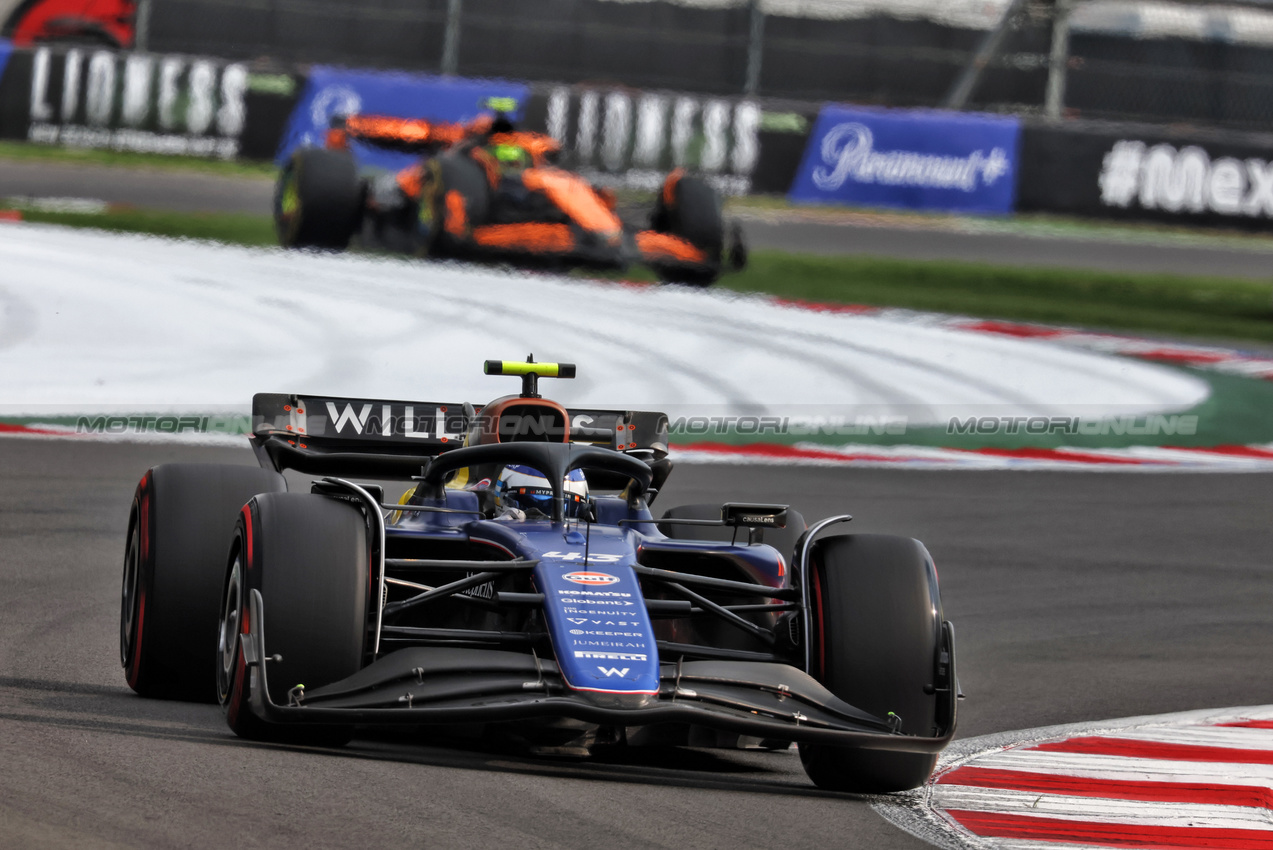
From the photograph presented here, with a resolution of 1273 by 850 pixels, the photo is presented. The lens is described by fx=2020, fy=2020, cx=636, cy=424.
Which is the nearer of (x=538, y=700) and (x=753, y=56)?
(x=538, y=700)

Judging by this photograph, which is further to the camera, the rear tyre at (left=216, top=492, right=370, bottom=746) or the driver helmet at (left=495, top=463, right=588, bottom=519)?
the driver helmet at (left=495, top=463, right=588, bottom=519)

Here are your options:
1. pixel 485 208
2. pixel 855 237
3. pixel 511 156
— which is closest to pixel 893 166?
pixel 855 237

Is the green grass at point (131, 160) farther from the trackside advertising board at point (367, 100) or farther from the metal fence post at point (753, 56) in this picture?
the metal fence post at point (753, 56)

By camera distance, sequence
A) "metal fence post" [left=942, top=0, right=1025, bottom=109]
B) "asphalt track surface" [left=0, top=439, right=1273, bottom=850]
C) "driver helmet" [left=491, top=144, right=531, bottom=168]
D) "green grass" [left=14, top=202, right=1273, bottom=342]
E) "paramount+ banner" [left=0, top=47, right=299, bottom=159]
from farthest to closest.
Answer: "metal fence post" [left=942, top=0, right=1025, bottom=109], "paramount+ banner" [left=0, top=47, right=299, bottom=159], "green grass" [left=14, top=202, right=1273, bottom=342], "driver helmet" [left=491, top=144, right=531, bottom=168], "asphalt track surface" [left=0, top=439, right=1273, bottom=850]

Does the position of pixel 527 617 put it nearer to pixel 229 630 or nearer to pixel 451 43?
pixel 229 630

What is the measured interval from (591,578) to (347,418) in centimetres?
239

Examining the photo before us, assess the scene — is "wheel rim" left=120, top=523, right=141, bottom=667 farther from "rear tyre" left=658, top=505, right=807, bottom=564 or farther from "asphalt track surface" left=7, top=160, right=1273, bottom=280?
"asphalt track surface" left=7, top=160, right=1273, bottom=280

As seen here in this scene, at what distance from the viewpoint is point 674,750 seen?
21.2 ft

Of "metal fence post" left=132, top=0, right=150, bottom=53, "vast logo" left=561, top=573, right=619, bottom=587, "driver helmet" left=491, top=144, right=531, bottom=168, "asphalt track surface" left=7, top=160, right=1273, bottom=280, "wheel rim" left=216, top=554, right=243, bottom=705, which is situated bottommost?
"wheel rim" left=216, top=554, right=243, bottom=705

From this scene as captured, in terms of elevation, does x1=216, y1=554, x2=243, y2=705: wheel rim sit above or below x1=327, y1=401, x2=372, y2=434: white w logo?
below

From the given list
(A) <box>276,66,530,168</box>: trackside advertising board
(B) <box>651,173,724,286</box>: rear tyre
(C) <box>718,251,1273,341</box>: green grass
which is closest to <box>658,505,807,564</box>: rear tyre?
(B) <box>651,173,724,286</box>: rear tyre

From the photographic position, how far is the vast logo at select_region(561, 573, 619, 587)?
588cm

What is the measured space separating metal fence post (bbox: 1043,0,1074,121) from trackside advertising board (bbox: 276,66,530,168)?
22.0ft

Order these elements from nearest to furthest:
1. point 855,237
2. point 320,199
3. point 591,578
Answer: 1. point 591,578
2. point 320,199
3. point 855,237
